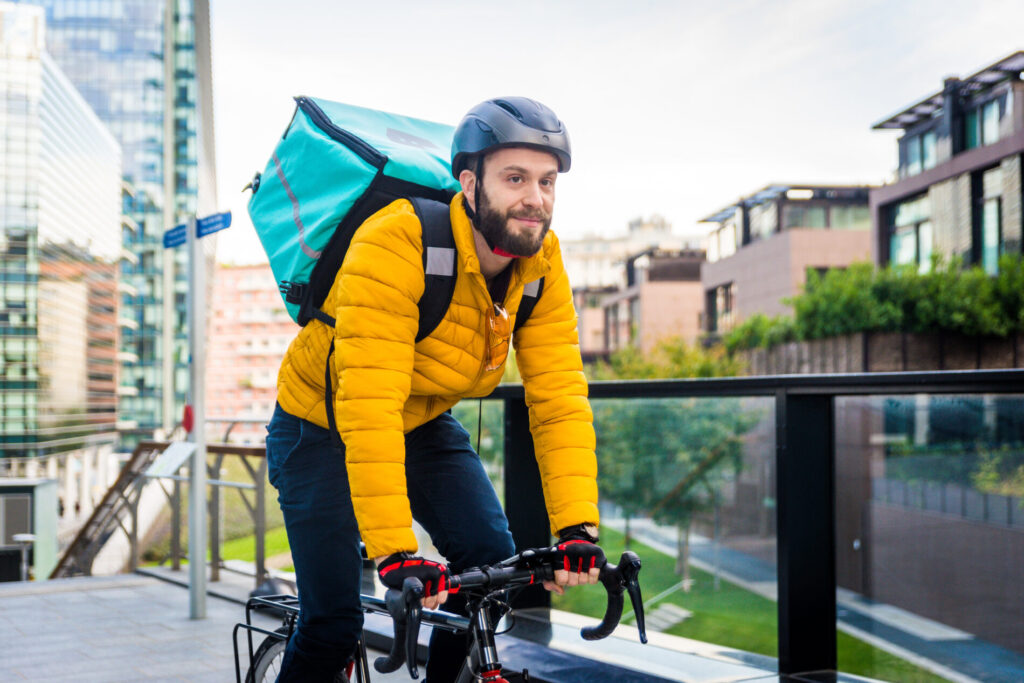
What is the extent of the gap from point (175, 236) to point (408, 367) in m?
4.72

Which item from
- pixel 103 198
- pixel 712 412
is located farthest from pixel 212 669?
pixel 103 198

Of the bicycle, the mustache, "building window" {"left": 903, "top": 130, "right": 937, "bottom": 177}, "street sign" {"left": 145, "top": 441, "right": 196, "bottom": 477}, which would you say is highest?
"building window" {"left": 903, "top": 130, "right": 937, "bottom": 177}

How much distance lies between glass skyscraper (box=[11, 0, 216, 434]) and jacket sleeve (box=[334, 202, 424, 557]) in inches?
3208

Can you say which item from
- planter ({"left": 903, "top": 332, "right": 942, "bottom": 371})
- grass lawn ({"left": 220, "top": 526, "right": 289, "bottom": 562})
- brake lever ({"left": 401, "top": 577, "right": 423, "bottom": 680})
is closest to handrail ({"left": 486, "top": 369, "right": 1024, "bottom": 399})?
brake lever ({"left": 401, "top": 577, "right": 423, "bottom": 680})

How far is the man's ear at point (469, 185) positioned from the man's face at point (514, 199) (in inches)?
1.5

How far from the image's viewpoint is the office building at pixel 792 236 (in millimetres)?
59094

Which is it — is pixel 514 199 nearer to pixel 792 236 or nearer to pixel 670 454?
pixel 670 454

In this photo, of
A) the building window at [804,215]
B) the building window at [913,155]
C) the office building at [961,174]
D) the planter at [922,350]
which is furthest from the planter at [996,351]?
the building window at [804,215]

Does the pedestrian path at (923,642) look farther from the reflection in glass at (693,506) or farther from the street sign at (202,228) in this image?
the street sign at (202,228)

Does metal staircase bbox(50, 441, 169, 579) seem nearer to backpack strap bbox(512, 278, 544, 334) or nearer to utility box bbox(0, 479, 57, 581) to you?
utility box bbox(0, 479, 57, 581)

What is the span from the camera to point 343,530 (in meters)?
2.48

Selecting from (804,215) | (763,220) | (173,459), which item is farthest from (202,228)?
(763,220)

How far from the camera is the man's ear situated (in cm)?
236

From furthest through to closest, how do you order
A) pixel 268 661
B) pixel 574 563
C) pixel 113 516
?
pixel 113 516 → pixel 268 661 → pixel 574 563
